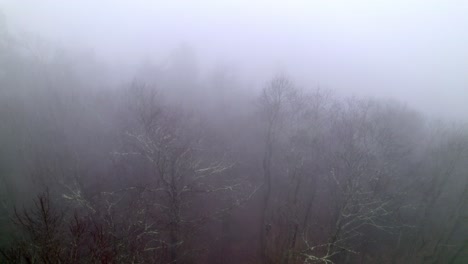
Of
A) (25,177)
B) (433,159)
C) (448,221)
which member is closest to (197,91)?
(25,177)

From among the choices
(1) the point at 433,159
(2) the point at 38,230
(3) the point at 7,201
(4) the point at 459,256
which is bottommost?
(4) the point at 459,256

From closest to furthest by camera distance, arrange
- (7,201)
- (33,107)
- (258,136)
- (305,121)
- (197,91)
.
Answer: (7,201), (305,121), (33,107), (258,136), (197,91)

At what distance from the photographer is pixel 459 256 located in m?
21.0

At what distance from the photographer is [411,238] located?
20.9 metres

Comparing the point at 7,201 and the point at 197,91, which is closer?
the point at 7,201

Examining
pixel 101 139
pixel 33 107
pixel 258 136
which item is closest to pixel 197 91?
pixel 258 136

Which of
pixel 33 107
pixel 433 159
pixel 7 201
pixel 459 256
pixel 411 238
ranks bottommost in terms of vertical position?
pixel 459 256

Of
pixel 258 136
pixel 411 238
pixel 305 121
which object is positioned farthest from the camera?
pixel 258 136

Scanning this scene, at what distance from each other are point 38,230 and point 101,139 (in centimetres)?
1645

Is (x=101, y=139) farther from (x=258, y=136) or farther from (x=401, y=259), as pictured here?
(x=401, y=259)

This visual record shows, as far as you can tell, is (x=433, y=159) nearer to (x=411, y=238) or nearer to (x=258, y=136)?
(x=411, y=238)

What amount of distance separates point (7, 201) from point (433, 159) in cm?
3442

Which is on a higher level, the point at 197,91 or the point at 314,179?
the point at 197,91

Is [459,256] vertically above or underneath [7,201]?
underneath
